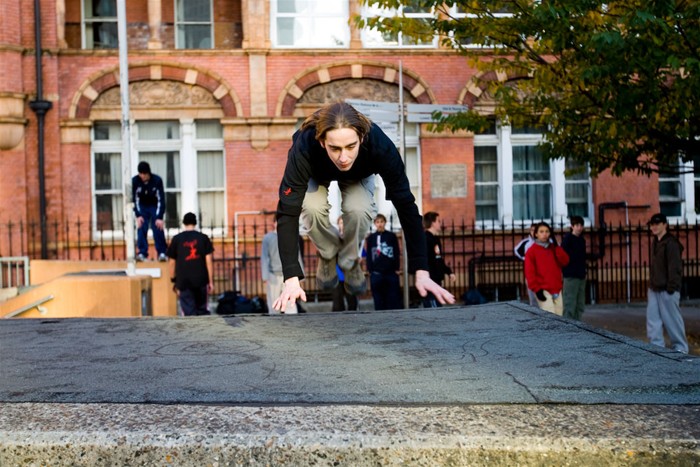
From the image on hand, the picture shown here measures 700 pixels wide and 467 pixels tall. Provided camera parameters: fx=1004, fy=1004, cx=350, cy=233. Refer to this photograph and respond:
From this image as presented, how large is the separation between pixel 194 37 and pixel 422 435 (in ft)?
65.0

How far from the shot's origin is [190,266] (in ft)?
48.0

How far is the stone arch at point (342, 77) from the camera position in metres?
22.5

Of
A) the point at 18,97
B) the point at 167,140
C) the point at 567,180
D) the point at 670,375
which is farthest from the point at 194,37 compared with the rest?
the point at 670,375

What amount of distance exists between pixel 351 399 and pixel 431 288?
133 centimetres

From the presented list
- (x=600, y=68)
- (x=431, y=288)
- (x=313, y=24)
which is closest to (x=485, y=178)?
(x=313, y=24)

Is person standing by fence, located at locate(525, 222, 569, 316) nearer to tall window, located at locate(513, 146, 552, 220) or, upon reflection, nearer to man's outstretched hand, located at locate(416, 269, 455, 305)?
man's outstretched hand, located at locate(416, 269, 455, 305)

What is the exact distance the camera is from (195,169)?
2270cm

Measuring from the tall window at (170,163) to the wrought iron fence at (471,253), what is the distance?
0.52m

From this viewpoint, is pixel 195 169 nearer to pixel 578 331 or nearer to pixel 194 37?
pixel 194 37

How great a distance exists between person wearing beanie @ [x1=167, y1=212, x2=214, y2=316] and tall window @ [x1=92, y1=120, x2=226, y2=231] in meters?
7.65

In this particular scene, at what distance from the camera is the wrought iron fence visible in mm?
21781

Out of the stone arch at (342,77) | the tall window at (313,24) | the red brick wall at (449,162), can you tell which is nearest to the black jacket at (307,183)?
the stone arch at (342,77)

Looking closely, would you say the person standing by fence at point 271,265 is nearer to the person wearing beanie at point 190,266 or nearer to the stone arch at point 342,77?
the person wearing beanie at point 190,266

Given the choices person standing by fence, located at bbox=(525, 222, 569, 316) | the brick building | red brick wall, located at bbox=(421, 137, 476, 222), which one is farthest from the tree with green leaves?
the brick building
